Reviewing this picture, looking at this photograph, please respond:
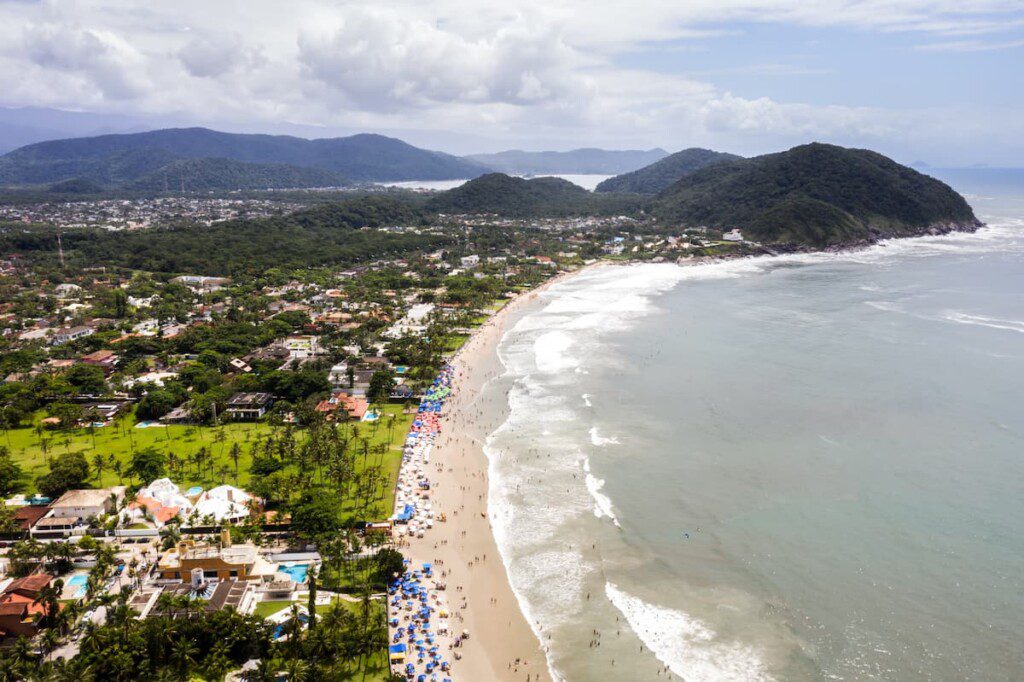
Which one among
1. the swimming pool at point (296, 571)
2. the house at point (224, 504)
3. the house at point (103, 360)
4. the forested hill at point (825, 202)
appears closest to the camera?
the swimming pool at point (296, 571)

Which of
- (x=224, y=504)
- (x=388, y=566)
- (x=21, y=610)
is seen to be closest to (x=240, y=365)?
(x=224, y=504)

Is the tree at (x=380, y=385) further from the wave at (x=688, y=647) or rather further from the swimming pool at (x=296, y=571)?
the wave at (x=688, y=647)

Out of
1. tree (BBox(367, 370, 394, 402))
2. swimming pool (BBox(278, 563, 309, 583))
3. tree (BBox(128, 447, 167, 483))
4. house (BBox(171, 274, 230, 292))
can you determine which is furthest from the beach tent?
house (BBox(171, 274, 230, 292))

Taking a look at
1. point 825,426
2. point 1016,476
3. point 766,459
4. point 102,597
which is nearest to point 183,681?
point 102,597

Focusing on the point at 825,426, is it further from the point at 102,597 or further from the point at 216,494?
the point at 102,597

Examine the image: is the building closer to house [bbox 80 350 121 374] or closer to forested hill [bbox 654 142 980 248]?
house [bbox 80 350 121 374]

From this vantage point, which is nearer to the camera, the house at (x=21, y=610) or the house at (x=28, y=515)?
the house at (x=21, y=610)

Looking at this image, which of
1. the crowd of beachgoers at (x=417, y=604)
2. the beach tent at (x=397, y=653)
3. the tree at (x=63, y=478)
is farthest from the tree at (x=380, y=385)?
the beach tent at (x=397, y=653)
